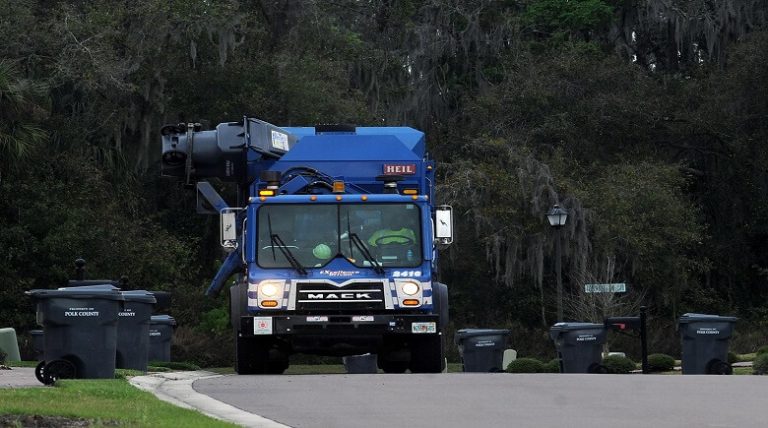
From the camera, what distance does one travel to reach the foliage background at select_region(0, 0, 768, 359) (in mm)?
37688

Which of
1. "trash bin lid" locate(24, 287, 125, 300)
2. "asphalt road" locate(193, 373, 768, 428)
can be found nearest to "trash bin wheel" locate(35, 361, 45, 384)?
"trash bin lid" locate(24, 287, 125, 300)

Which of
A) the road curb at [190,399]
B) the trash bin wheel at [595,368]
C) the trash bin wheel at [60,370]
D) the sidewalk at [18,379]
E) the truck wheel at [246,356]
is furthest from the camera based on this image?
the trash bin wheel at [595,368]

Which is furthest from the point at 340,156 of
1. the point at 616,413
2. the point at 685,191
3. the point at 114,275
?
the point at 685,191

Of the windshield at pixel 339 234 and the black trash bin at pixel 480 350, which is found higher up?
the windshield at pixel 339 234

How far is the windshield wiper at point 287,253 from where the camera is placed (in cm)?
1944

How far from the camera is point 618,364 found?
2872 cm

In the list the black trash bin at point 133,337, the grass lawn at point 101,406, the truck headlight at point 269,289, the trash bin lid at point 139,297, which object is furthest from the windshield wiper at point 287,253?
the grass lawn at point 101,406

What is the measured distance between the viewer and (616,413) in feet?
40.2

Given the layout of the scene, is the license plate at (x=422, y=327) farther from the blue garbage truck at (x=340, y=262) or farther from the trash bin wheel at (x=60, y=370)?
the trash bin wheel at (x=60, y=370)

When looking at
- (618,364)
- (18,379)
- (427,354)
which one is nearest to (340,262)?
(427,354)

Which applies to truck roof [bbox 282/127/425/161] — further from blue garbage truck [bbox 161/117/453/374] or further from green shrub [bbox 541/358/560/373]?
green shrub [bbox 541/358/560/373]

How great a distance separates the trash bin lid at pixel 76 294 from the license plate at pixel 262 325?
2.80 meters

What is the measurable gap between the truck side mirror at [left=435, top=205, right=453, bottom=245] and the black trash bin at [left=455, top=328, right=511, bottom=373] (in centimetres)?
839

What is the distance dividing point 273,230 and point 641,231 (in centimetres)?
2407
